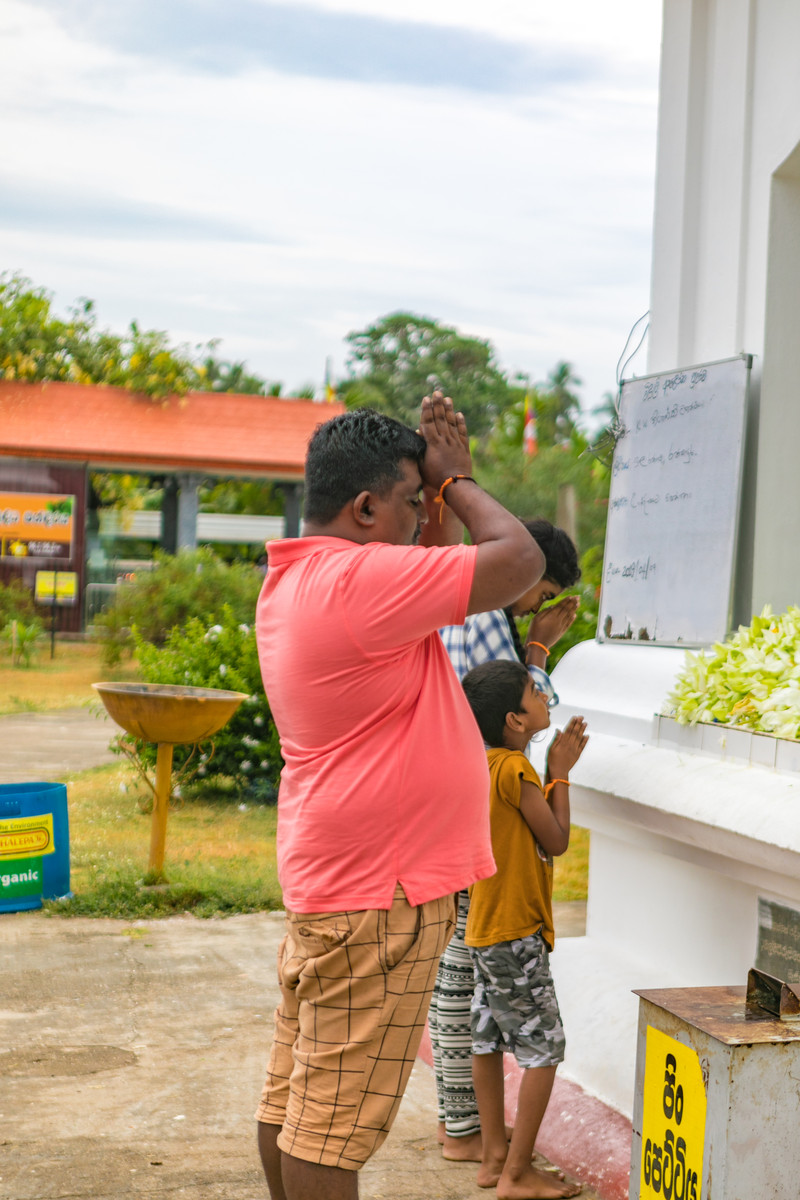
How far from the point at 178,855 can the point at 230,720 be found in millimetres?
1464

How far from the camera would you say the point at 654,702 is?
362cm

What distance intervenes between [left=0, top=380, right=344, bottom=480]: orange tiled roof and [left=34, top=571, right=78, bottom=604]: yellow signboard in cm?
190

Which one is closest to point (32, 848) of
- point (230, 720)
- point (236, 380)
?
point (230, 720)

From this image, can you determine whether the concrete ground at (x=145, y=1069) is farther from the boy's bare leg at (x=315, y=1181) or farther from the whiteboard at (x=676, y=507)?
the whiteboard at (x=676, y=507)

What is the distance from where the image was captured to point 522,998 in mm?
2965

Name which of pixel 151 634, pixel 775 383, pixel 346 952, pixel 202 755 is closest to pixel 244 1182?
pixel 346 952

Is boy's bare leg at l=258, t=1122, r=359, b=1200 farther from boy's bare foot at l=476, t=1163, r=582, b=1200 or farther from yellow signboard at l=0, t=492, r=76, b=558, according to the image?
yellow signboard at l=0, t=492, r=76, b=558

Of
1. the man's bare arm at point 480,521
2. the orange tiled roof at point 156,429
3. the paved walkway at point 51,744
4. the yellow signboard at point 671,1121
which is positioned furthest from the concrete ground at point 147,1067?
the orange tiled roof at point 156,429

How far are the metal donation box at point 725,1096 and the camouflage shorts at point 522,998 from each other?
33.8 inches

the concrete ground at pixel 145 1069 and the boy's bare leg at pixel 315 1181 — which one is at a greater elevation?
the boy's bare leg at pixel 315 1181

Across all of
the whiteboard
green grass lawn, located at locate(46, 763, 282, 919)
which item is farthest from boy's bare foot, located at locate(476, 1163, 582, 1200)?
green grass lawn, located at locate(46, 763, 282, 919)

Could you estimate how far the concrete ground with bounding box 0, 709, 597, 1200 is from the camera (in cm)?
307

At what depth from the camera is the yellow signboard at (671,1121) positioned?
1.95 m

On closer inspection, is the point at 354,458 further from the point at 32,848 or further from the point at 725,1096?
the point at 32,848
